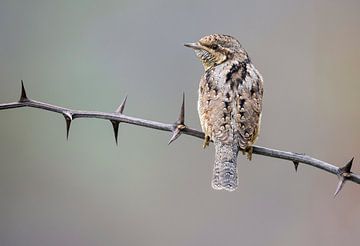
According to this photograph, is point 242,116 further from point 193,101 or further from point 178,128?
point 193,101

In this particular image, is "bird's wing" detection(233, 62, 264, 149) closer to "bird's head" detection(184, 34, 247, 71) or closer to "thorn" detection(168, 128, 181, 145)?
"bird's head" detection(184, 34, 247, 71)

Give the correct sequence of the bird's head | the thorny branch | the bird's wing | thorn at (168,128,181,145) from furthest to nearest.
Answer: the bird's head, the bird's wing, thorn at (168,128,181,145), the thorny branch

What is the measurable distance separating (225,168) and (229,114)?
0.30 meters

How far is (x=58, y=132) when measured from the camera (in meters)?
5.83

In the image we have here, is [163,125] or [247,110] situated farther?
[247,110]

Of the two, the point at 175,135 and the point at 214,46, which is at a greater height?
the point at 214,46

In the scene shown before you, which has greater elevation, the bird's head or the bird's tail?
the bird's head

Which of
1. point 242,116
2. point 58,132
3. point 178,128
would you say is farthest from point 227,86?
point 58,132

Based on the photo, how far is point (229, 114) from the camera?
3422 mm

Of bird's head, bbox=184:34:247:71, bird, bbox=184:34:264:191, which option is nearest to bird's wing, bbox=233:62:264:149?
bird, bbox=184:34:264:191

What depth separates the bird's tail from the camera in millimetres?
3260

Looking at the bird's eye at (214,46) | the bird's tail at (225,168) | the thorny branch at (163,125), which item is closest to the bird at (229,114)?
the bird's tail at (225,168)

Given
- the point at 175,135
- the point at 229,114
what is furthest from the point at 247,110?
the point at 175,135

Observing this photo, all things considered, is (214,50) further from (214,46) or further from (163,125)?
(163,125)
